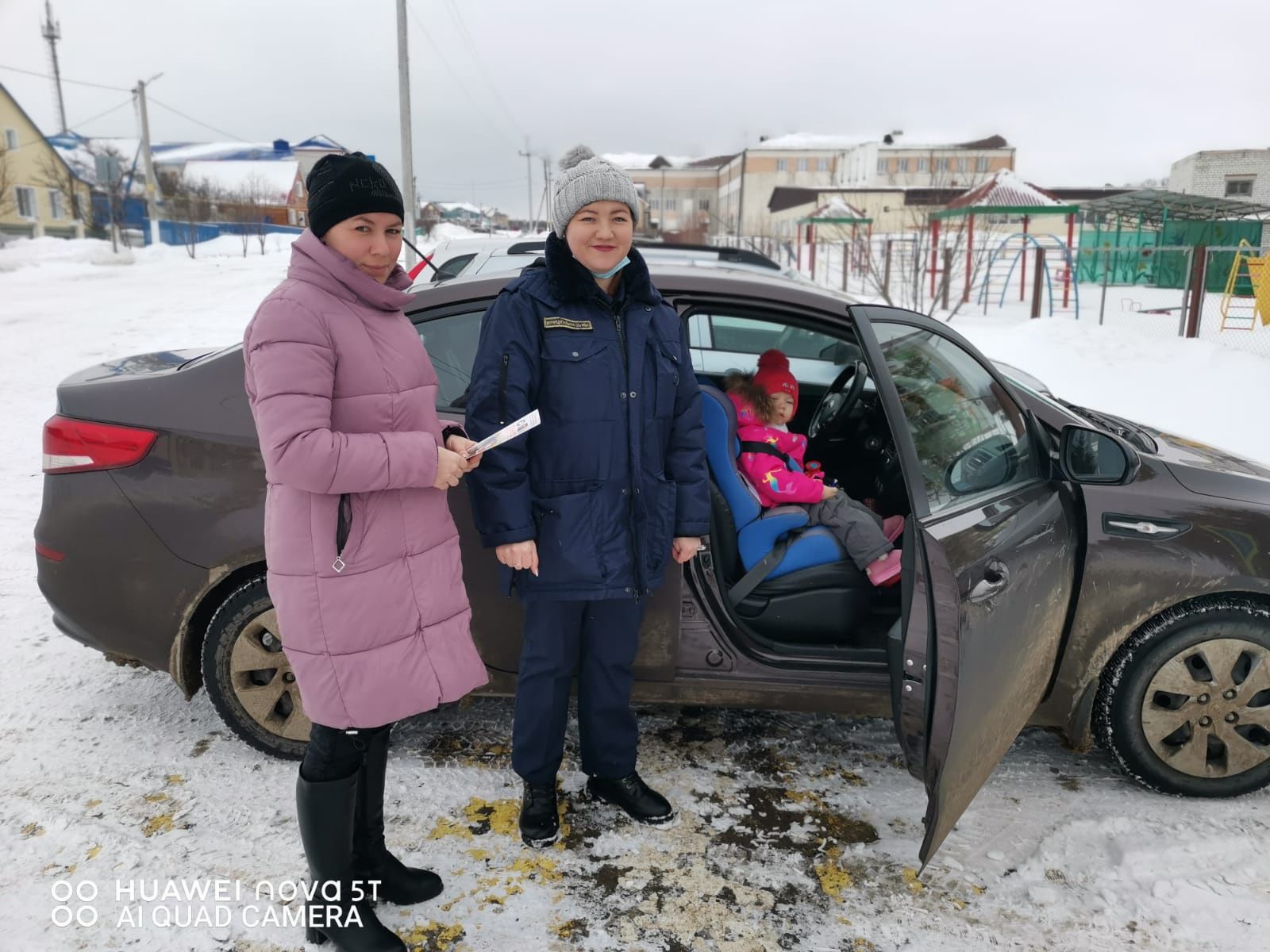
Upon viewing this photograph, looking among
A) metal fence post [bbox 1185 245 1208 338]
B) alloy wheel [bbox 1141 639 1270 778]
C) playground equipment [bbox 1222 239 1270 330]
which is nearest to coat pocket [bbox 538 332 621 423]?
alloy wheel [bbox 1141 639 1270 778]

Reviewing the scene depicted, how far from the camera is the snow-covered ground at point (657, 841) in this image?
2141 millimetres

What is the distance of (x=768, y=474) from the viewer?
2777mm

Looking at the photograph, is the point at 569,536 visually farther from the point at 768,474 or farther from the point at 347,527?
the point at 768,474

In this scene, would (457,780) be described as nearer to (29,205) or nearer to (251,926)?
(251,926)

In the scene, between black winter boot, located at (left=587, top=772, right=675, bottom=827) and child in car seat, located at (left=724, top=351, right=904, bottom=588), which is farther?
child in car seat, located at (left=724, top=351, right=904, bottom=588)

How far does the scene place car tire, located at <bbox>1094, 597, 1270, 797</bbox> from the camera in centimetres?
254

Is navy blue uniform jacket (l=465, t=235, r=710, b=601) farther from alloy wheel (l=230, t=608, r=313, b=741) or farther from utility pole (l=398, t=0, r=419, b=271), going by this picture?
utility pole (l=398, t=0, r=419, b=271)

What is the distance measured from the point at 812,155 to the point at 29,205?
6173cm

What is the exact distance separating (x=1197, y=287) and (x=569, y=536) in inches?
467

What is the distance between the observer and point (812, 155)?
79188 millimetres

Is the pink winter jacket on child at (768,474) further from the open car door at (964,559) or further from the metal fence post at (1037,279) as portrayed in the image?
the metal fence post at (1037,279)

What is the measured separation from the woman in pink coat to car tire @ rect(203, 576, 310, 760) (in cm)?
83

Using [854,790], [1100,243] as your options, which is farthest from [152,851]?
[1100,243]

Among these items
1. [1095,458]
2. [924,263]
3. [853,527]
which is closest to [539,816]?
[853,527]
